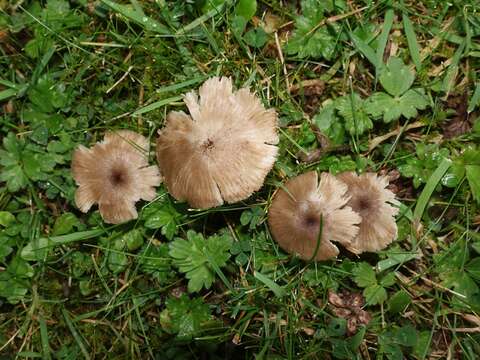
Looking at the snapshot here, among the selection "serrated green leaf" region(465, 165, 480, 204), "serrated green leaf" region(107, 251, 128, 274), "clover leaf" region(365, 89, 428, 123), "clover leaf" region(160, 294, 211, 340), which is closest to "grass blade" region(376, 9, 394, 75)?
"clover leaf" region(365, 89, 428, 123)

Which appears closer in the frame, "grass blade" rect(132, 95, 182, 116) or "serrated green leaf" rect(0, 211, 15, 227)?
"grass blade" rect(132, 95, 182, 116)

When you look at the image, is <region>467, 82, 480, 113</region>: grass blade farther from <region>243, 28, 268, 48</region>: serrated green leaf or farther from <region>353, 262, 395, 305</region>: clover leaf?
<region>243, 28, 268, 48</region>: serrated green leaf

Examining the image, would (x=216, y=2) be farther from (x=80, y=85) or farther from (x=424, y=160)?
(x=424, y=160)

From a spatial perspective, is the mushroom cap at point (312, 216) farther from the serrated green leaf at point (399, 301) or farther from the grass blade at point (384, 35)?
the grass blade at point (384, 35)

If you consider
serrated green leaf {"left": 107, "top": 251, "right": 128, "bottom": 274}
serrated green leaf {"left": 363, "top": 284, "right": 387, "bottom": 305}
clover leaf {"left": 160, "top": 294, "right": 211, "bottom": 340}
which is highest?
serrated green leaf {"left": 363, "top": 284, "right": 387, "bottom": 305}

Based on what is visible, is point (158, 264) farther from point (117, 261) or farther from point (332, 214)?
point (332, 214)

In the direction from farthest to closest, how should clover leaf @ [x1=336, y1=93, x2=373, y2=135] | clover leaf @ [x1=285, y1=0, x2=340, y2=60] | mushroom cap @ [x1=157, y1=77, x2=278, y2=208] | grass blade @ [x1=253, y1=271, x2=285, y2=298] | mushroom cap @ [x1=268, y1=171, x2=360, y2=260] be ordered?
clover leaf @ [x1=285, y1=0, x2=340, y2=60] → clover leaf @ [x1=336, y1=93, x2=373, y2=135] → grass blade @ [x1=253, y1=271, x2=285, y2=298] → mushroom cap @ [x1=268, y1=171, x2=360, y2=260] → mushroom cap @ [x1=157, y1=77, x2=278, y2=208]

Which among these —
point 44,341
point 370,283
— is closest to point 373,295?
point 370,283
